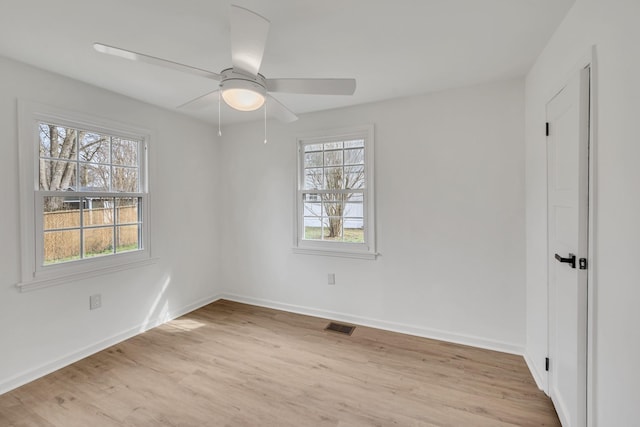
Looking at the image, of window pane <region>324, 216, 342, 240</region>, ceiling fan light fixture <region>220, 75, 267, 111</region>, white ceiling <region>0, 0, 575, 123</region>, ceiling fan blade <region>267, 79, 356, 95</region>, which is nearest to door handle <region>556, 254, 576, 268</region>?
white ceiling <region>0, 0, 575, 123</region>

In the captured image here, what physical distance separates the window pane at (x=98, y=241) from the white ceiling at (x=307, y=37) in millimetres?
1353

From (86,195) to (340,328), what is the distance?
281cm

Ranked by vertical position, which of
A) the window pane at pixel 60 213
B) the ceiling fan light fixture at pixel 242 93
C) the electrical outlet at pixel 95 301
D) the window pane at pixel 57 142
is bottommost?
the electrical outlet at pixel 95 301

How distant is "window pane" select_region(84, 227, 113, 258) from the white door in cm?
365

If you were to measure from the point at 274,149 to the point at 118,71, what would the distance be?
5.64ft

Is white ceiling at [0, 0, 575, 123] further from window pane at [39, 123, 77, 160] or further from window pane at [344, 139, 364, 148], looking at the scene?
window pane at [344, 139, 364, 148]

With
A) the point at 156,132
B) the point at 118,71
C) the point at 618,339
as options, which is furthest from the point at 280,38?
the point at 618,339

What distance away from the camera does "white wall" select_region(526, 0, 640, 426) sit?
105 centimetres

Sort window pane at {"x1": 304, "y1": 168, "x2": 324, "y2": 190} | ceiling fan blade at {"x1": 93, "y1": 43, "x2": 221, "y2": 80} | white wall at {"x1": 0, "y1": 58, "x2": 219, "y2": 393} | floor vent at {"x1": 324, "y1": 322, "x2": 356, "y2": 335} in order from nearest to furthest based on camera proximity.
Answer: ceiling fan blade at {"x1": 93, "y1": 43, "x2": 221, "y2": 80} → white wall at {"x1": 0, "y1": 58, "x2": 219, "y2": 393} → floor vent at {"x1": 324, "y1": 322, "x2": 356, "y2": 335} → window pane at {"x1": 304, "y1": 168, "x2": 324, "y2": 190}

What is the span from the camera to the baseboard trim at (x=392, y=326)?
2.57 metres

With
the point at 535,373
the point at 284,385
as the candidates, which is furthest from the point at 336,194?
the point at 535,373

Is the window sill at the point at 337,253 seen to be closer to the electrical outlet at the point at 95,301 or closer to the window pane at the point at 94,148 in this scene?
the electrical outlet at the point at 95,301

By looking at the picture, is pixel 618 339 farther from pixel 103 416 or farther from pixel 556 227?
pixel 103 416

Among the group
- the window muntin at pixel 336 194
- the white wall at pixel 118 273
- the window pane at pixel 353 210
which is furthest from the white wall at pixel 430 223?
the white wall at pixel 118 273
